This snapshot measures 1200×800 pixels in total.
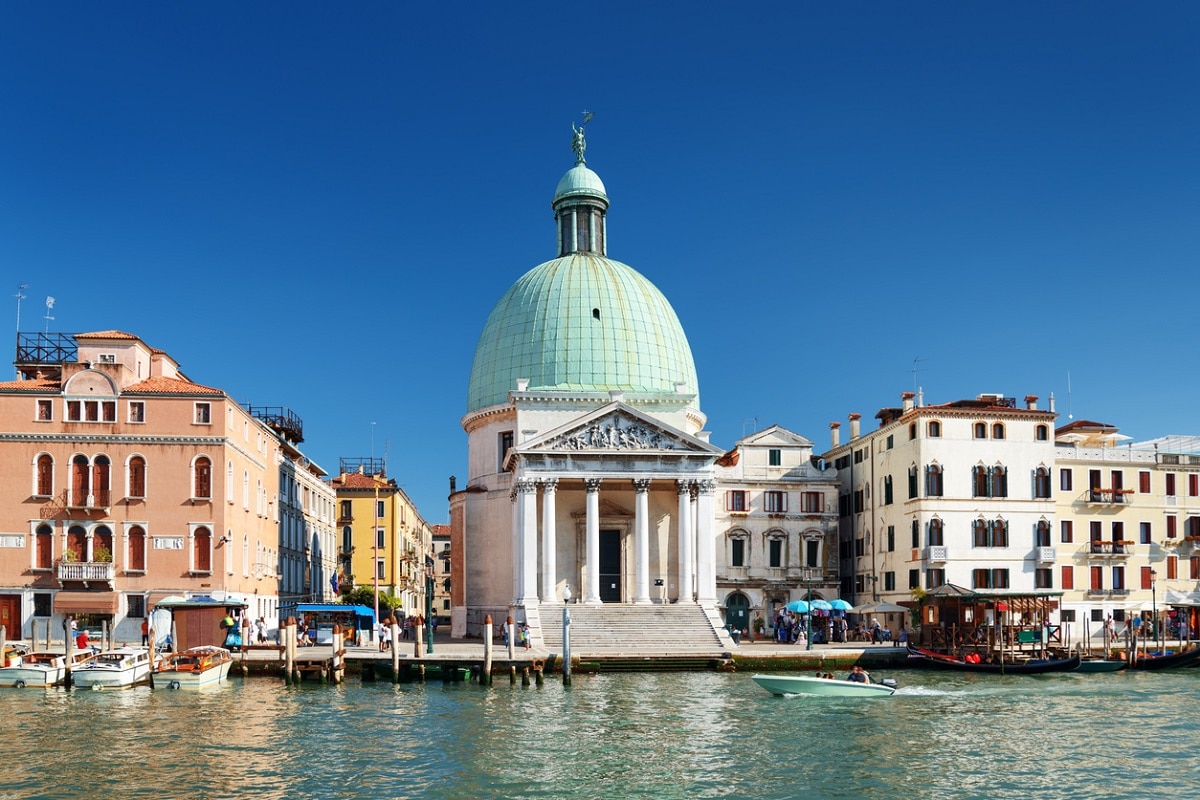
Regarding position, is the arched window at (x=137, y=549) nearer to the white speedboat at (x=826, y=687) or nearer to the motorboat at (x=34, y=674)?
the motorboat at (x=34, y=674)

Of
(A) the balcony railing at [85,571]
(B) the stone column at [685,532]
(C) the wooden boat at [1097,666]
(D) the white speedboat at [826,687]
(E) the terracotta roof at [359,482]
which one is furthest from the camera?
(E) the terracotta roof at [359,482]

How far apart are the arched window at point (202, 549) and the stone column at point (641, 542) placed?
16.2 m

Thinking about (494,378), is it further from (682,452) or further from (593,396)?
(682,452)

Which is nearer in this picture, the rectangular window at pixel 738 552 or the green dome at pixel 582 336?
the green dome at pixel 582 336

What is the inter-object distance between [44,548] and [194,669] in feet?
41.0

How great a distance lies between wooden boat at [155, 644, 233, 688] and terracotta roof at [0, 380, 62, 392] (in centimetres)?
1293

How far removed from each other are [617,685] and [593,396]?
67.5 ft

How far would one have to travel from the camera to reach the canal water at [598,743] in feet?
81.8

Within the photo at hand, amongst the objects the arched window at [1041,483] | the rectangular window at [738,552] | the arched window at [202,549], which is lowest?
the rectangular window at [738,552]

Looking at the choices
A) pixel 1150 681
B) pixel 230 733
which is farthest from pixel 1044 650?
pixel 230 733

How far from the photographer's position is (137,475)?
50.3 m

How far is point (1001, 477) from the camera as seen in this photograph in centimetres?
5812

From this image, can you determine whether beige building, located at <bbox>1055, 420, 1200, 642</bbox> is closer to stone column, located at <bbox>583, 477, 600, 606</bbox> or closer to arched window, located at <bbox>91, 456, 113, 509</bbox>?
stone column, located at <bbox>583, 477, 600, 606</bbox>

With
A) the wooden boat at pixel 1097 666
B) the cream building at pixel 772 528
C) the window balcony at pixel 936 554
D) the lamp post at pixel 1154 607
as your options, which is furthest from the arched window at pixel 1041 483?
the wooden boat at pixel 1097 666
